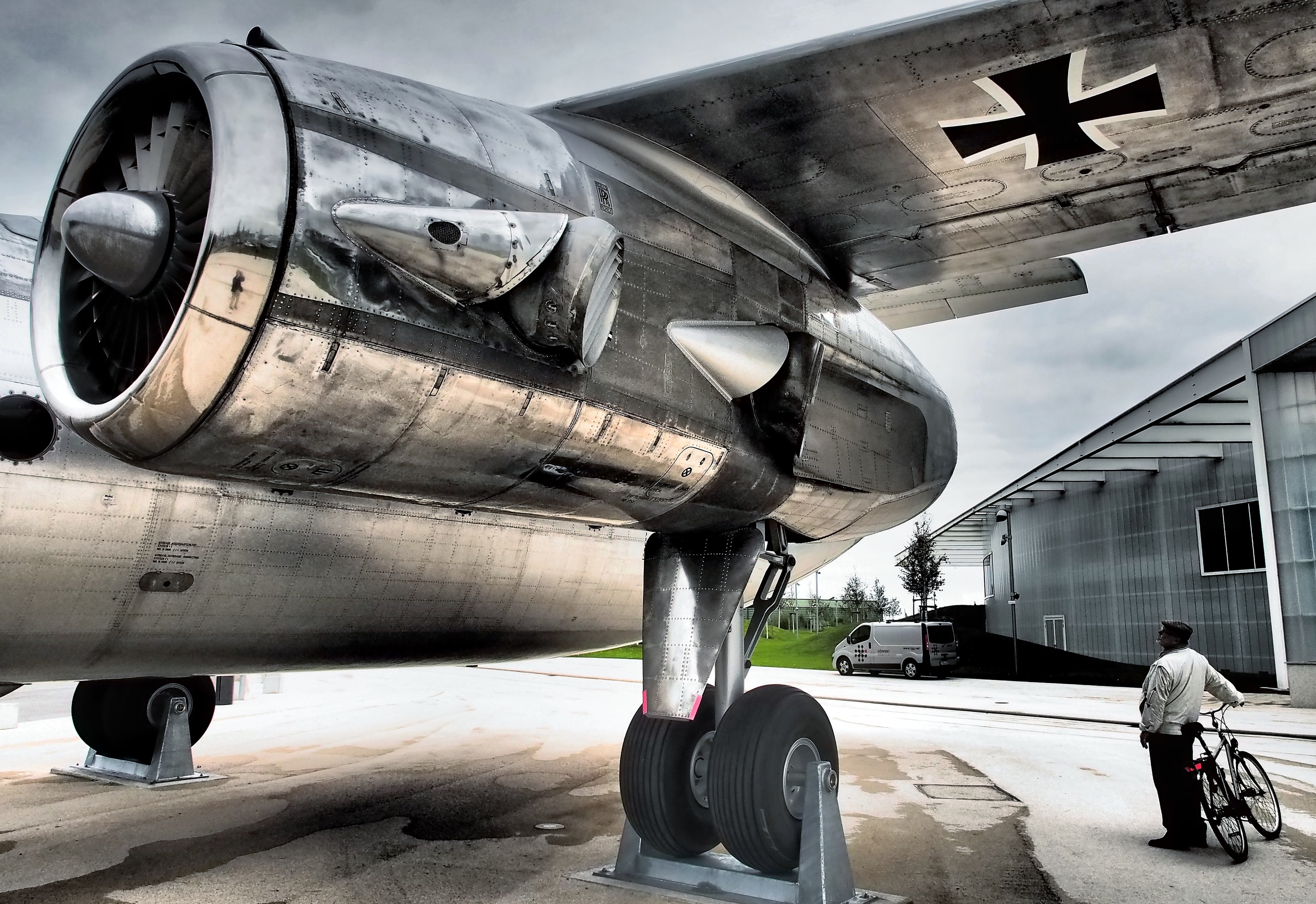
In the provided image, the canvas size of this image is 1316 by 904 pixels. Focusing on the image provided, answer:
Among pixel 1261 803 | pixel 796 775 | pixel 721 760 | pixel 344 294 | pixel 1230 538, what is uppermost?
pixel 1230 538

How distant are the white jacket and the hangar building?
14.6 metres

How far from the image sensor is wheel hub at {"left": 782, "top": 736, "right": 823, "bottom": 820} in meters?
5.63

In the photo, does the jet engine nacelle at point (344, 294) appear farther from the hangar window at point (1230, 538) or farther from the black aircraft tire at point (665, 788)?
→ the hangar window at point (1230, 538)

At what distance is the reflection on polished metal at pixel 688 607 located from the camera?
556cm

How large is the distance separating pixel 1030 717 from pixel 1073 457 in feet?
39.3

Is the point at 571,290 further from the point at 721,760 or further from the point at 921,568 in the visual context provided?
the point at 921,568

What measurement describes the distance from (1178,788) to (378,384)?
663cm

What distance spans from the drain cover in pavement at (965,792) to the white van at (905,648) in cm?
1899

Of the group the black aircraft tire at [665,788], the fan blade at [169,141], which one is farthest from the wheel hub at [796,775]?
the fan blade at [169,141]

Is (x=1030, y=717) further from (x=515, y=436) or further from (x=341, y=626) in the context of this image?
(x=515, y=436)

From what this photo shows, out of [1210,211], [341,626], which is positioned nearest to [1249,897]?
[1210,211]

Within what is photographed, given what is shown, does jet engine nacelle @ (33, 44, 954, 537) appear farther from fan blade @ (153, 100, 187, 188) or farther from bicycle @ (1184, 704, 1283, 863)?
bicycle @ (1184, 704, 1283, 863)

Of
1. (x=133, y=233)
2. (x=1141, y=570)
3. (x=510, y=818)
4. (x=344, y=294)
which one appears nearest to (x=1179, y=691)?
(x=510, y=818)

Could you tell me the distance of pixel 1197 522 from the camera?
84.6 feet
